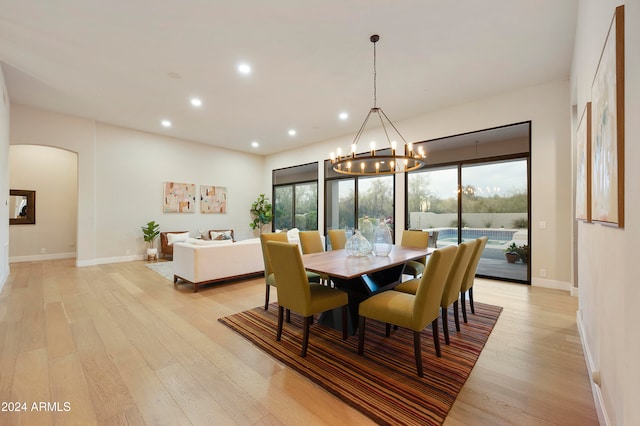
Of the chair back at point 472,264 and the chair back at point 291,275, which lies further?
the chair back at point 472,264

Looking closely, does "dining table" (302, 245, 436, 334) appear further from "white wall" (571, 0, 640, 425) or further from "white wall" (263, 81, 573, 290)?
"white wall" (263, 81, 573, 290)

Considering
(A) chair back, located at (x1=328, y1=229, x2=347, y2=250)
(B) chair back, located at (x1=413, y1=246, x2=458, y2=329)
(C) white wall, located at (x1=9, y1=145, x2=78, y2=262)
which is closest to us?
(B) chair back, located at (x1=413, y1=246, x2=458, y2=329)

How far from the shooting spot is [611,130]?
127 cm

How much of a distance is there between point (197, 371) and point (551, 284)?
17.0 feet

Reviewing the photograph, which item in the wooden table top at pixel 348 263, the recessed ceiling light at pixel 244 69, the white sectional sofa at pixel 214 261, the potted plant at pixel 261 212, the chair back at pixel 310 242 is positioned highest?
the recessed ceiling light at pixel 244 69

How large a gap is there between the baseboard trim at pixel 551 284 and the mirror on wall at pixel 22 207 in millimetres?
11017

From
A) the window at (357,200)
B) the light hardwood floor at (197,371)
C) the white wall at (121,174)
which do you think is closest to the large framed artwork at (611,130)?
the light hardwood floor at (197,371)

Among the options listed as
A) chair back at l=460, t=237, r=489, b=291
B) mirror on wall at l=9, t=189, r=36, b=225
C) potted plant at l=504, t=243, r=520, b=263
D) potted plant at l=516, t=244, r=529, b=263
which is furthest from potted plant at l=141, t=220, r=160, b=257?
potted plant at l=516, t=244, r=529, b=263

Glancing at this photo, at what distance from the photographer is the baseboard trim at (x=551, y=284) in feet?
Answer: 14.0

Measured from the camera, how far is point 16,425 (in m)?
1.60

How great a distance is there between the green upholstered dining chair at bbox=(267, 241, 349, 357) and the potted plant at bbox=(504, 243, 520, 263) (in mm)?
3981

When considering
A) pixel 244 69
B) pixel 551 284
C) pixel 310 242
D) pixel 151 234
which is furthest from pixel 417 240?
pixel 151 234

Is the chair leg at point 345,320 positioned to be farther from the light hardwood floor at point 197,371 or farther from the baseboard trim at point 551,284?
the baseboard trim at point 551,284

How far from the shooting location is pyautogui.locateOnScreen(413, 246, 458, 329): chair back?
202 cm
